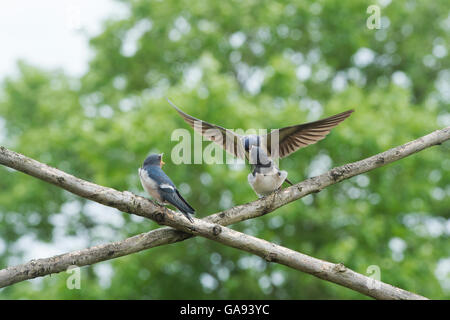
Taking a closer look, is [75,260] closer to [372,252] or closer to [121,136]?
[121,136]

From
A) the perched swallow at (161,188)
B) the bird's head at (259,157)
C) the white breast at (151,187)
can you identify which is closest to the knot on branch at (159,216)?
the perched swallow at (161,188)

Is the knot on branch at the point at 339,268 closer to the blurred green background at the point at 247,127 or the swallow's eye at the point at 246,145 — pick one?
the swallow's eye at the point at 246,145

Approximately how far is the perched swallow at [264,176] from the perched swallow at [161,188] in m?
1.06

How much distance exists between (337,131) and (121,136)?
458cm

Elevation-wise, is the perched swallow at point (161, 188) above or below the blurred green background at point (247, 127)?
below

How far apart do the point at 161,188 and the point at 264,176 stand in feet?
4.07

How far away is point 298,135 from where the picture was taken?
21.4 feet

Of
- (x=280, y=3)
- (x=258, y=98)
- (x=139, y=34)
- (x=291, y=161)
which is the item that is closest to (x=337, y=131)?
(x=291, y=161)

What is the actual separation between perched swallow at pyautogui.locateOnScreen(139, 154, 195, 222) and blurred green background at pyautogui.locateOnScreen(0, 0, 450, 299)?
19.4ft

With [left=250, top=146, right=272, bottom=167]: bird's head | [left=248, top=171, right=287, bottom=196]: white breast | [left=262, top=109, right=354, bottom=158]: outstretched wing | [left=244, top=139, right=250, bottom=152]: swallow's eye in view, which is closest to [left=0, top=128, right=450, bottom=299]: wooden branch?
[left=248, top=171, right=287, bottom=196]: white breast

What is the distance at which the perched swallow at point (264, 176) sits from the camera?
18.7 ft

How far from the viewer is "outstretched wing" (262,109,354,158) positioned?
6259 mm

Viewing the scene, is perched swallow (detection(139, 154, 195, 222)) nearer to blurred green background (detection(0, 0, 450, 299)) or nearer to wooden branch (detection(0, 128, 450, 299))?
wooden branch (detection(0, 128, 450, 299))

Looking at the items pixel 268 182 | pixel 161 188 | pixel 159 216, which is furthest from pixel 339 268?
pixel 161 188
